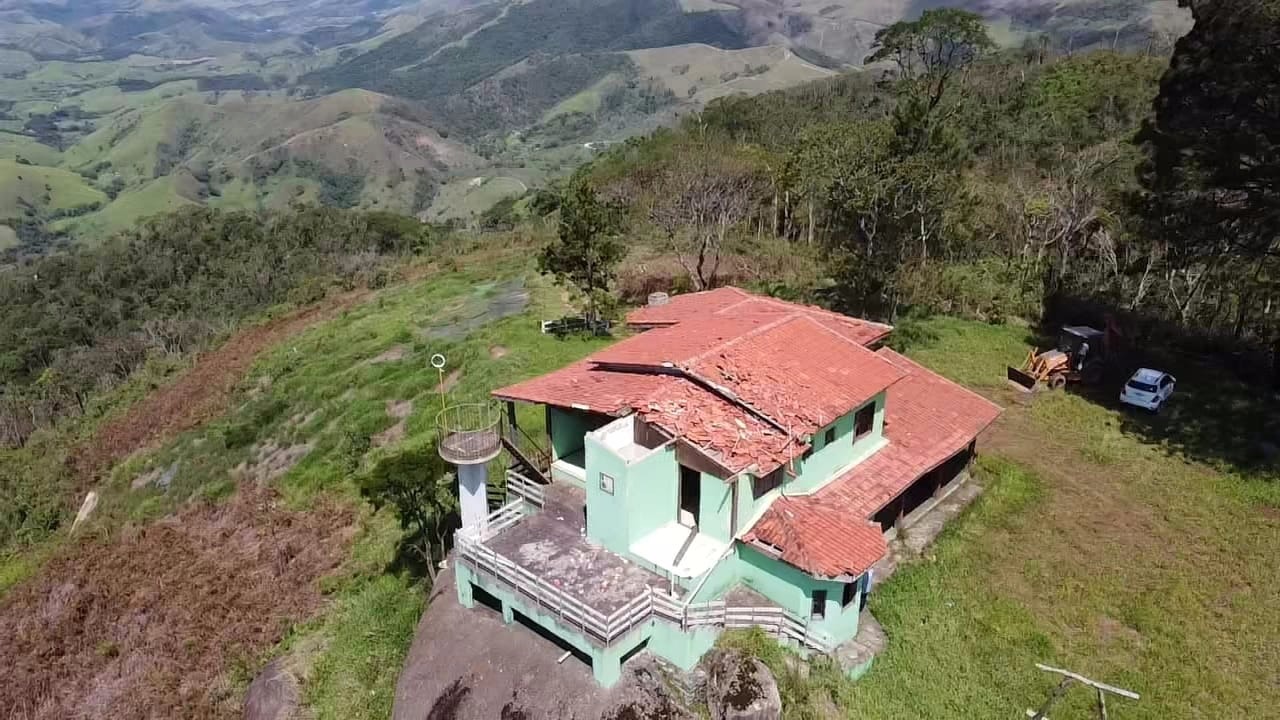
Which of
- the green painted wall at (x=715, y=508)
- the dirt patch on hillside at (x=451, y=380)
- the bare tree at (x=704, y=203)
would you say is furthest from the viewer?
the bare tree at (x=704, y=203)

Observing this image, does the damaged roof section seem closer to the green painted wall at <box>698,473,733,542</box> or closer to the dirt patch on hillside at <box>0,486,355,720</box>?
the green painted wall at <box>698,473,733,542</box>

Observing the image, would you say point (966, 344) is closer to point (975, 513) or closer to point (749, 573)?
point (975, 513)

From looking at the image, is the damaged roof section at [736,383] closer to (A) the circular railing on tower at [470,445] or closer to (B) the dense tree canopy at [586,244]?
(A) the circular railing on tower at [470,445]

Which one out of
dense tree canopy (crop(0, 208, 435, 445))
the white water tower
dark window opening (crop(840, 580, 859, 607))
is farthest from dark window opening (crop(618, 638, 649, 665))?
dense tree canopy (crop(0, 208, 435, 445))

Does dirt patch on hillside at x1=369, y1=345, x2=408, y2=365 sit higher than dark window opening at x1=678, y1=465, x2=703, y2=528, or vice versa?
dark window opening at x1=678, y1=465, x2=703, y2=528

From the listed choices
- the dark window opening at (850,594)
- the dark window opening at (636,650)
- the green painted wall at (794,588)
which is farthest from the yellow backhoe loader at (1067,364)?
the dark window opening at (636,650)

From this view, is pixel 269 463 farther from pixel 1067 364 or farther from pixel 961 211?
pixel 961 211

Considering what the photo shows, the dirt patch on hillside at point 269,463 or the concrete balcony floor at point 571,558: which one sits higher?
the concrete balcony floor at point 571,558
